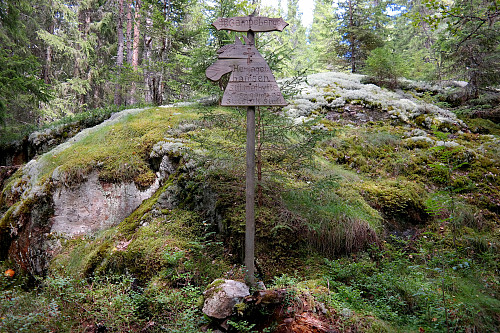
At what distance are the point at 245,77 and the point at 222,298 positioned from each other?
275 centimetres

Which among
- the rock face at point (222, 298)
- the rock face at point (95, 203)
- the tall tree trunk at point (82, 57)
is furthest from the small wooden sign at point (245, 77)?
the tall tree trunk at point (82, 57)

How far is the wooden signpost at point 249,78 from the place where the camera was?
341cm

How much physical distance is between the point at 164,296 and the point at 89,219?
3.32 meters

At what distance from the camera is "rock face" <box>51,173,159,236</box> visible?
215 inches

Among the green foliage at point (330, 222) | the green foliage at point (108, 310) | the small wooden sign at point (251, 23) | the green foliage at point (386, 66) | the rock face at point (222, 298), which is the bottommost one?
the green foliage at point (108, 310)

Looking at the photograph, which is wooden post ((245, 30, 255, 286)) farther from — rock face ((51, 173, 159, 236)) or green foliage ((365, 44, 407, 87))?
green foliage ((365, 44, 407, 87))

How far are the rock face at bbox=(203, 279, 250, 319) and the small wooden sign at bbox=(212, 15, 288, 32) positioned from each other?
129 inches

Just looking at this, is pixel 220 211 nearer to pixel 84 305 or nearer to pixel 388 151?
pixel 84 305

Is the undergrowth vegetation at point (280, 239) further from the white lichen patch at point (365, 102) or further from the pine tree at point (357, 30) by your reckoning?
the pine tree at point (357, 30)

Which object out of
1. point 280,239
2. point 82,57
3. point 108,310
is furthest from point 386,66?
point 82,57

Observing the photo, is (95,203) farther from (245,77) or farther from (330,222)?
(330,222)

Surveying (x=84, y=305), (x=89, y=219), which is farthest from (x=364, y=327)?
(x=89, y=219)

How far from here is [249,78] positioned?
3465mm

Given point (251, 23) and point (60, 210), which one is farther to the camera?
point (60, 210)
